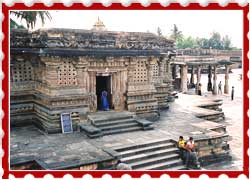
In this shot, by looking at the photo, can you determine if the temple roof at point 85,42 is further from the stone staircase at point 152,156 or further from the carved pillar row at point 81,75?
the stone staircase at point 152,156

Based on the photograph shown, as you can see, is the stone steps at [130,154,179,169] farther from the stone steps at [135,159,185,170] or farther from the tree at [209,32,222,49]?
the tree at [209,32,222,49]

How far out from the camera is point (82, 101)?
13492 millimetres

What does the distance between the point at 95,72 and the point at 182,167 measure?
5309 mm

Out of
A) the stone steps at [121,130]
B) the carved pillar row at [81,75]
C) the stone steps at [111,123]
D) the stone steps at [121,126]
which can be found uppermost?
the carved pillar row at [81,75]

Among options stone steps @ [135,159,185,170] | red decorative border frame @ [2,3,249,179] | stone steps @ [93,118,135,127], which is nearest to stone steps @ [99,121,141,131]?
stone steps @ [93,118,135,127]

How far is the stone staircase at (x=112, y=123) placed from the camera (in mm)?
12812

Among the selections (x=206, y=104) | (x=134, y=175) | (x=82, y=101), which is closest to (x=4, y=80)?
(x=134, y=175)

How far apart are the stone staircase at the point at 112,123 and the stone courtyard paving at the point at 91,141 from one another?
0.28 m

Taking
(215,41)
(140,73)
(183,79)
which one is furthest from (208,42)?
(140,73)

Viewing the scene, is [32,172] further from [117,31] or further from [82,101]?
[117,31]

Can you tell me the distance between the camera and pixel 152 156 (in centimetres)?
1118

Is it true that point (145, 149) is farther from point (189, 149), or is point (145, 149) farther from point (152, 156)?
point (189, 149)

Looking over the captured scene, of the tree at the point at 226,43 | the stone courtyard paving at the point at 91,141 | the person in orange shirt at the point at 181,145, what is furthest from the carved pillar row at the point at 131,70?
the tree at the point at 226,43

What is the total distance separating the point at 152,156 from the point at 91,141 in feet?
7.46
